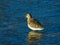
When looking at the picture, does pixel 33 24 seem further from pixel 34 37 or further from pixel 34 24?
pixel 34 37

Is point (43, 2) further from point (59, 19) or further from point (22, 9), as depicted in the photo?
point (59, 19)

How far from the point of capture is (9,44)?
15109mm

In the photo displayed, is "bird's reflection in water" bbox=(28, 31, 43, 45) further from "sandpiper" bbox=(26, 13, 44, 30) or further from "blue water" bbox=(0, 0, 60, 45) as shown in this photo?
"sandpiper" bbox=(26, 13, 44, 30)

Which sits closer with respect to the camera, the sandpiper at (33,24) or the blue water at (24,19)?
the blue water at (24,19)

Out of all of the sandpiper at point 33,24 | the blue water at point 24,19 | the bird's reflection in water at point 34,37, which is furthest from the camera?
the sandpiper at point 33,24

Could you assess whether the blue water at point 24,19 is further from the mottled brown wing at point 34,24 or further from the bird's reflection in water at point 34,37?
the mottled brown wing at point 34,24

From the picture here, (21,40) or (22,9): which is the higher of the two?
(22,9)

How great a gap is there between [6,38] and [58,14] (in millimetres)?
3583

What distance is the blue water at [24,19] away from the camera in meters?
15.6

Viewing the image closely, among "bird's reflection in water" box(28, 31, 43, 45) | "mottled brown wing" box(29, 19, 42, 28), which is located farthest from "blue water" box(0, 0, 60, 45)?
"mottled brown wing" box(29, 19, 42, 28)

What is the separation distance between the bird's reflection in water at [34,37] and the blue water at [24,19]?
0.43ft

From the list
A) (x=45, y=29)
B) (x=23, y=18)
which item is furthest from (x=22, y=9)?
(x=45, y=29)

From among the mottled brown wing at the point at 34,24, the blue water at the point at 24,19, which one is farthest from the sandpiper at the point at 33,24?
the blue water at the point at 24,19

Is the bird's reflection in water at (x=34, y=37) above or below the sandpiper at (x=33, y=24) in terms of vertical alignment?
below
